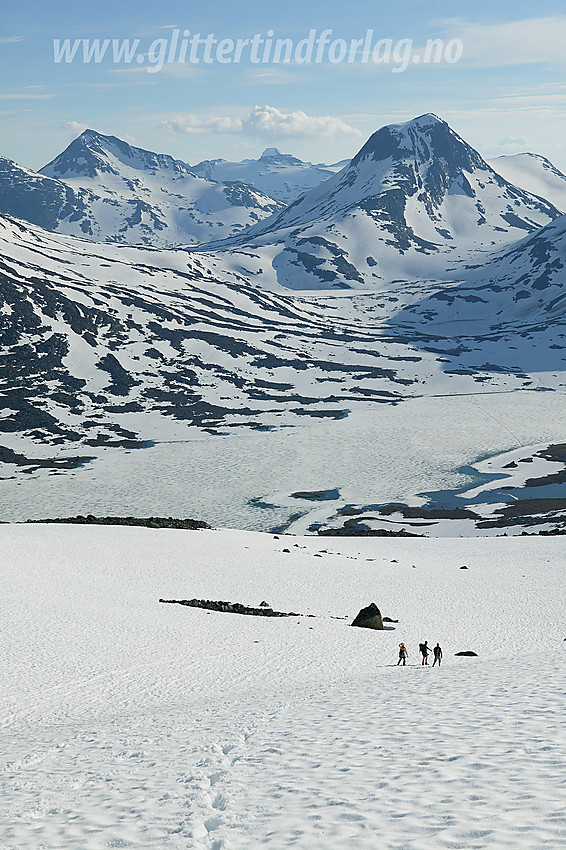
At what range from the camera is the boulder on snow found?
123 ft

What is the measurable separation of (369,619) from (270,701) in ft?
50.4

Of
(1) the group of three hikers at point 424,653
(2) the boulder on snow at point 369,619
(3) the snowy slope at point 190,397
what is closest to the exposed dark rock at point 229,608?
(2) the boulder on snow at point 369,619

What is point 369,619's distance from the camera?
37.8 m

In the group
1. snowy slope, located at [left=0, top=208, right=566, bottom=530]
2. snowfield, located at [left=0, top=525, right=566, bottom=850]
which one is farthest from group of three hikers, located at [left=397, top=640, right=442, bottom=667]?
snowy slope, located at [left=0, top=208, right=566, bottom=530]

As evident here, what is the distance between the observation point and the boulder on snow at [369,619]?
37562 millimetres

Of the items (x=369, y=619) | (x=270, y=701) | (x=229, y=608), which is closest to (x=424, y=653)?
(x=369, y=619)

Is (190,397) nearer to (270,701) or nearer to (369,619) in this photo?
(369,619)

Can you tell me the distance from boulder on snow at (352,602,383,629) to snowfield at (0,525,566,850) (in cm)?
117

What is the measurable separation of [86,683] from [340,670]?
10124 mm

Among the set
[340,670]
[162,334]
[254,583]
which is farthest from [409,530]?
[162,334]

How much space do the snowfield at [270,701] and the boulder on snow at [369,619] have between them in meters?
1.17

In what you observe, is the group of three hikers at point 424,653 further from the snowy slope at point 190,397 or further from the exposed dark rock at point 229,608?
the snowy slope at point 190,397

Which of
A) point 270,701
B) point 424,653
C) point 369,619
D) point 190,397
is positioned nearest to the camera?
point 270,701

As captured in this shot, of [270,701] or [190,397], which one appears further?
[190,397]
